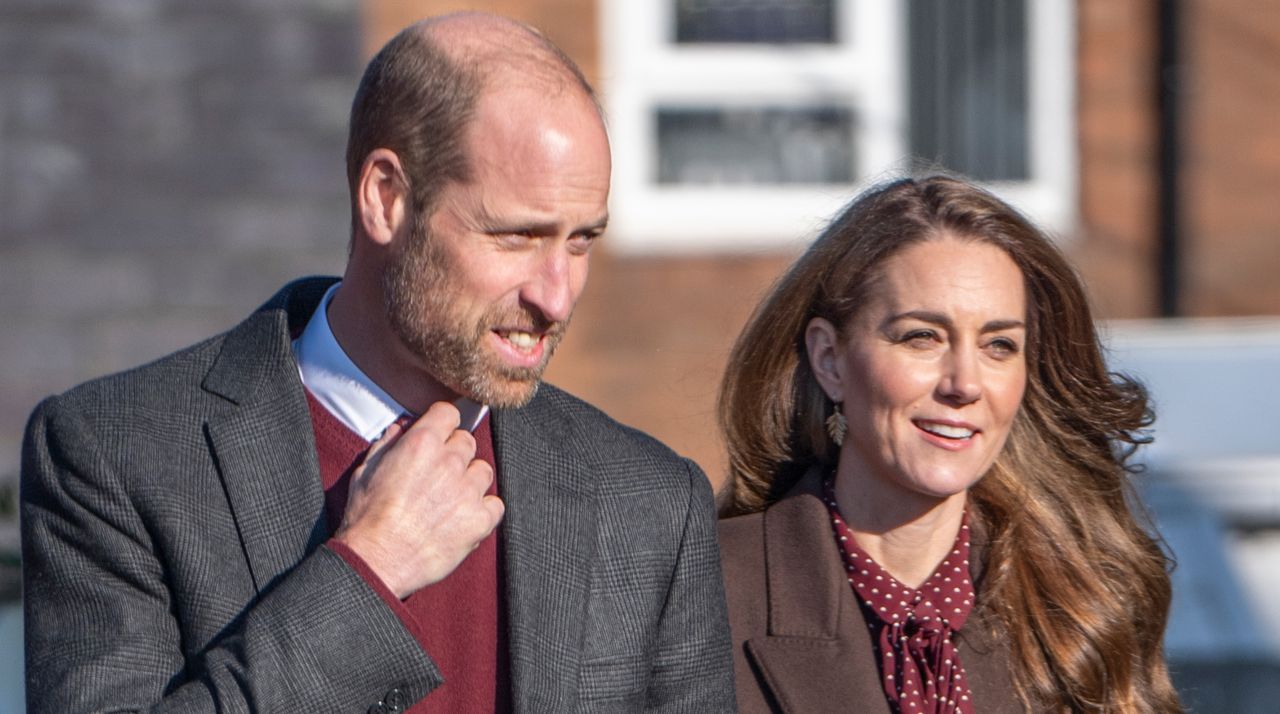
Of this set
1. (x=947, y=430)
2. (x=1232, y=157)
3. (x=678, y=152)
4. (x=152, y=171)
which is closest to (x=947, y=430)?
(x=947, y=430)

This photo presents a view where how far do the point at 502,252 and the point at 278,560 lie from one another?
1.71 ft

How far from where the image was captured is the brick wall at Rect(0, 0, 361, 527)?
6336 mm

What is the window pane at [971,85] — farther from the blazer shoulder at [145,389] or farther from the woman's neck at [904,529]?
the blazer shoulder at [145,389]

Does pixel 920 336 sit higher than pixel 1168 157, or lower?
higher

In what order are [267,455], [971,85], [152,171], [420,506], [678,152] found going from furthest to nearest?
[971,85], [678,152], [152,171], [267,455], [420,506]

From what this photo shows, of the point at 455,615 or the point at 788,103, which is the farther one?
the point at 788,103

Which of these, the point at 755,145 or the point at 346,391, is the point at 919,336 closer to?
the point at 346,391

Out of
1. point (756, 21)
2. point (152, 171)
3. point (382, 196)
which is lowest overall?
point (152, 171)

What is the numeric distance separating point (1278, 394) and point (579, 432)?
2.66 meters

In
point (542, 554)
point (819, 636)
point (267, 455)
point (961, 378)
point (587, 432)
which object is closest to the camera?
point (267, 455)

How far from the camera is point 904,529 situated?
3160 mm

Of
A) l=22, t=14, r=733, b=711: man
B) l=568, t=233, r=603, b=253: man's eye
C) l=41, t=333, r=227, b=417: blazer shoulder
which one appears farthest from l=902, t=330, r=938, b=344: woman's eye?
l=41, t=333, r=227, b=417: blazer shoulder

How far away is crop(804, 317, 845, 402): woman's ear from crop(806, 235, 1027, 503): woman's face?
27 mm

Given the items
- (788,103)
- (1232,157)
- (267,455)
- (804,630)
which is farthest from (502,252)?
(1232,157)
